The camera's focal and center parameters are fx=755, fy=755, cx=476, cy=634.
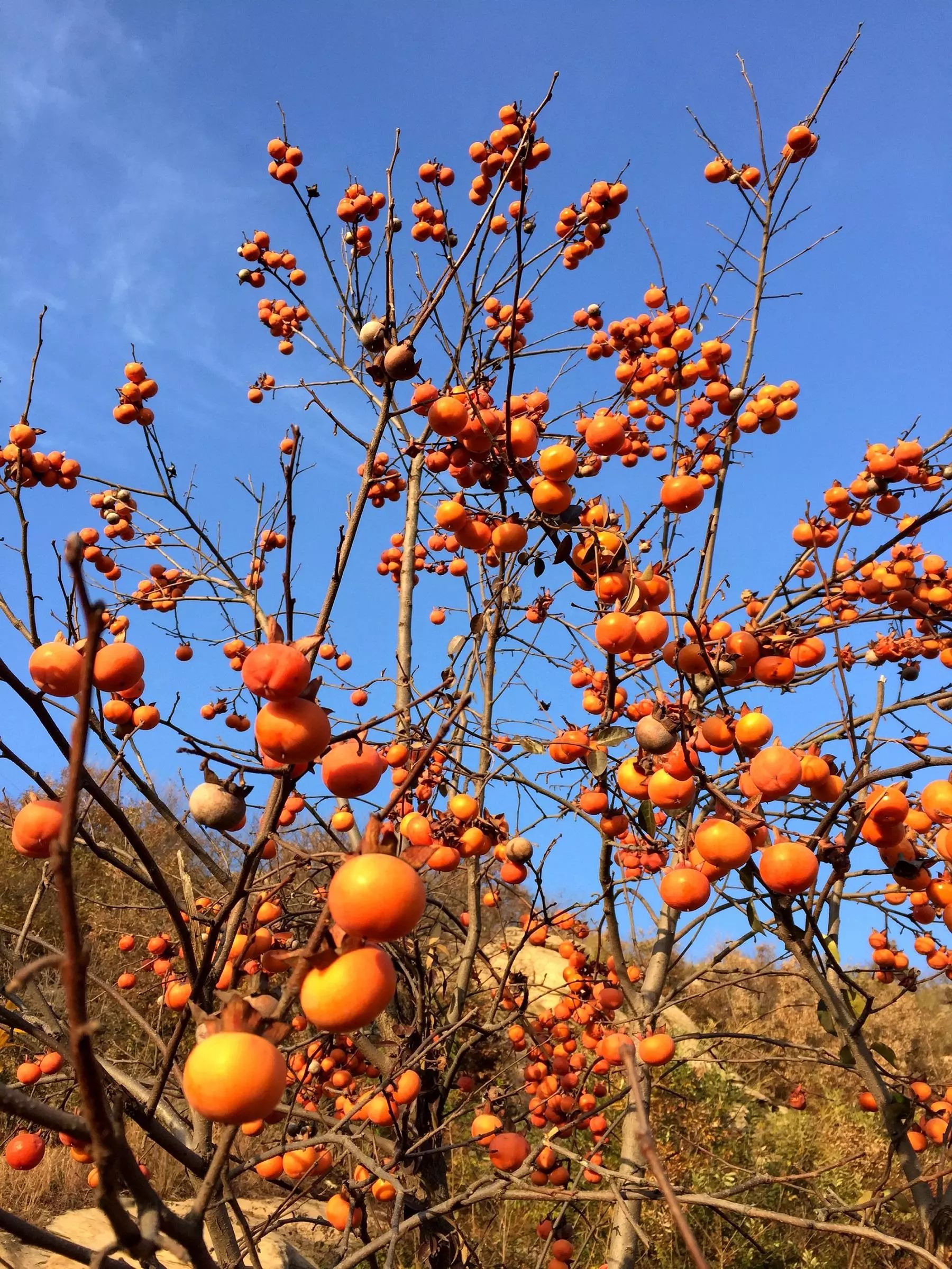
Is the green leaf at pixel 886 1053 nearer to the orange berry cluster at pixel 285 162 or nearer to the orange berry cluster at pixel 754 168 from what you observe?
the orange berry cluster at pixel 754 168

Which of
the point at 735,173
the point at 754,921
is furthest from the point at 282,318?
the point at 754,921

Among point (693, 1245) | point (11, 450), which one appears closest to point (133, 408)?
point (11, 450)

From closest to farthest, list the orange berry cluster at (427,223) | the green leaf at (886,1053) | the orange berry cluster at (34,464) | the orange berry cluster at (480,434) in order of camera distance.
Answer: the orange berry cluster at (480,434), the green leaf at (886,1053), the orange berry cluster at (34,464), the orange berry cluster at (427,223)

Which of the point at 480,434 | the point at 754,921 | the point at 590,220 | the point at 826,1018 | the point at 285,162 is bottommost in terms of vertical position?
the point at 826,1018

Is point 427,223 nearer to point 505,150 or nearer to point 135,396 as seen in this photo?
point 505,150

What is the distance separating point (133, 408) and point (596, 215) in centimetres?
304

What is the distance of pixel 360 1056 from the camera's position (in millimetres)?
3781

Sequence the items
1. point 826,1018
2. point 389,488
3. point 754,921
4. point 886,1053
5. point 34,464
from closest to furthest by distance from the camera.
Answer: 1. point 754,921
2. point 826,1018
3. point 886,1053
4. point 34,464
5. point 389,488

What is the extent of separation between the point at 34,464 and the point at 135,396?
0.69 metres

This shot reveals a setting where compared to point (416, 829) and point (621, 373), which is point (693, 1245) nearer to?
point (416, 829)

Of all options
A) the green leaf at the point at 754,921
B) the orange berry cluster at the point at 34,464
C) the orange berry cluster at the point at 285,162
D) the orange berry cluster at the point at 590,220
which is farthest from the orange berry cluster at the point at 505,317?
the green leaf at the point at 754,921

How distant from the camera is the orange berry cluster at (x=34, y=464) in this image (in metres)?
3.96

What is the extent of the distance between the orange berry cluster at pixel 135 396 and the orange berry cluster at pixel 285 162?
5.64ft

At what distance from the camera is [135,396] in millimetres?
4441
